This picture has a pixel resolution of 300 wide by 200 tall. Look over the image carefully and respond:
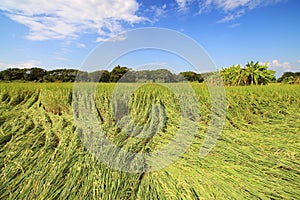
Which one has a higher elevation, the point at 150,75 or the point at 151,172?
the point at 150,75

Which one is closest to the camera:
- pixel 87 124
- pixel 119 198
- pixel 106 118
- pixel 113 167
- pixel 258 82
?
pixel 119 198

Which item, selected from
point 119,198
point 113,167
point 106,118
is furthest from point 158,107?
point 119,198

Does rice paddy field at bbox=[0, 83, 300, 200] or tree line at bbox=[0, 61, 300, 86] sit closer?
rice paddy field at bbox=[0, 83, 300, 200]

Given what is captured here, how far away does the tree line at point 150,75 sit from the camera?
4.08m

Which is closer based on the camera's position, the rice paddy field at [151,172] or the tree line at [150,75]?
the rice paddy field at [151,172]

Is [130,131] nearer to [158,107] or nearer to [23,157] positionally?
[158,107]

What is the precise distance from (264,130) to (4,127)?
310 centimetres

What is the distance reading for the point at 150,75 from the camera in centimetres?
407

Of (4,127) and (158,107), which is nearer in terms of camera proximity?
(4,127)

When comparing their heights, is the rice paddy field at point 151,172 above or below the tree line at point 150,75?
below

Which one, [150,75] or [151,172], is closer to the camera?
[151,172]

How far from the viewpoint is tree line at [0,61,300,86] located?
13.4ft

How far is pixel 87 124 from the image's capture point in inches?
109

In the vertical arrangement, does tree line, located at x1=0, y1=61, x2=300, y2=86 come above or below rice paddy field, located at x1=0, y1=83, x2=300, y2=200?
above
